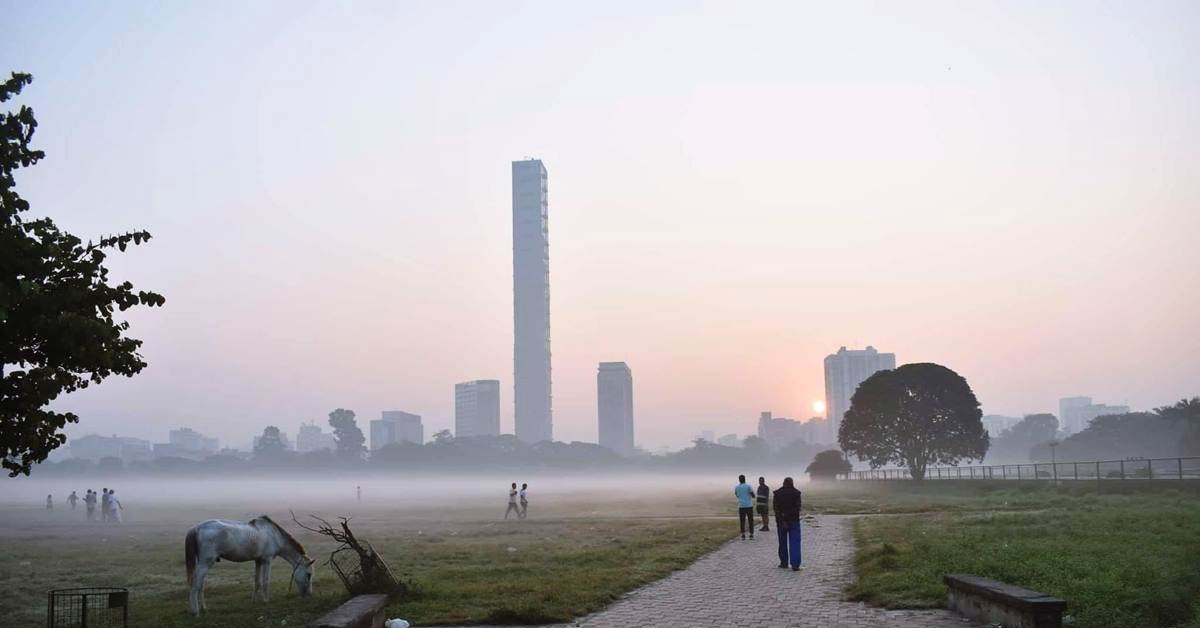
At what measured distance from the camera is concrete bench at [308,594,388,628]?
11961 millimetres

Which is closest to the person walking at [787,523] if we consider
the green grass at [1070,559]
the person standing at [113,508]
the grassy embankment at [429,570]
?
the green grass at [1070,559]

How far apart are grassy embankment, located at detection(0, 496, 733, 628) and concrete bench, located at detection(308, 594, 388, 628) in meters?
1.22

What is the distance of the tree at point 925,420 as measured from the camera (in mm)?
80188

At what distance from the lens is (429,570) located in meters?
22.4

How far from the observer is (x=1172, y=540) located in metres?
20.5

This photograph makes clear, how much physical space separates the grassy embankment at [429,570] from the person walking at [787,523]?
2.45 meters

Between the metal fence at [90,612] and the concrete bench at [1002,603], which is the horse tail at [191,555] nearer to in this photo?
the metal fence at [90,612]

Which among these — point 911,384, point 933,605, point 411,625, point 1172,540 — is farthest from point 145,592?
point 911,384

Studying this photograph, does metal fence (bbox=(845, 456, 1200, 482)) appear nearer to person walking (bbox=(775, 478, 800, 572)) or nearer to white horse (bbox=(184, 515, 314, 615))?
person walking (bbox=(775, 478, 800, 572))

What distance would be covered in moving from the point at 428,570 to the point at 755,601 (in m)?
9.16

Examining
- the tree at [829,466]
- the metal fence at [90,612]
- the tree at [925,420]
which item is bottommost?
the tree at [829,466]

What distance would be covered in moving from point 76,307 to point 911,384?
77.3 meters

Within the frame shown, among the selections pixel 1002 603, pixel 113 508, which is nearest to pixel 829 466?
pixel 113 508

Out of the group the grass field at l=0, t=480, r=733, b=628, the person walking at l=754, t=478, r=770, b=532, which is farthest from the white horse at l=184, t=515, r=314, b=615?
the person walking at l=754, t=478, r=770, b=532
